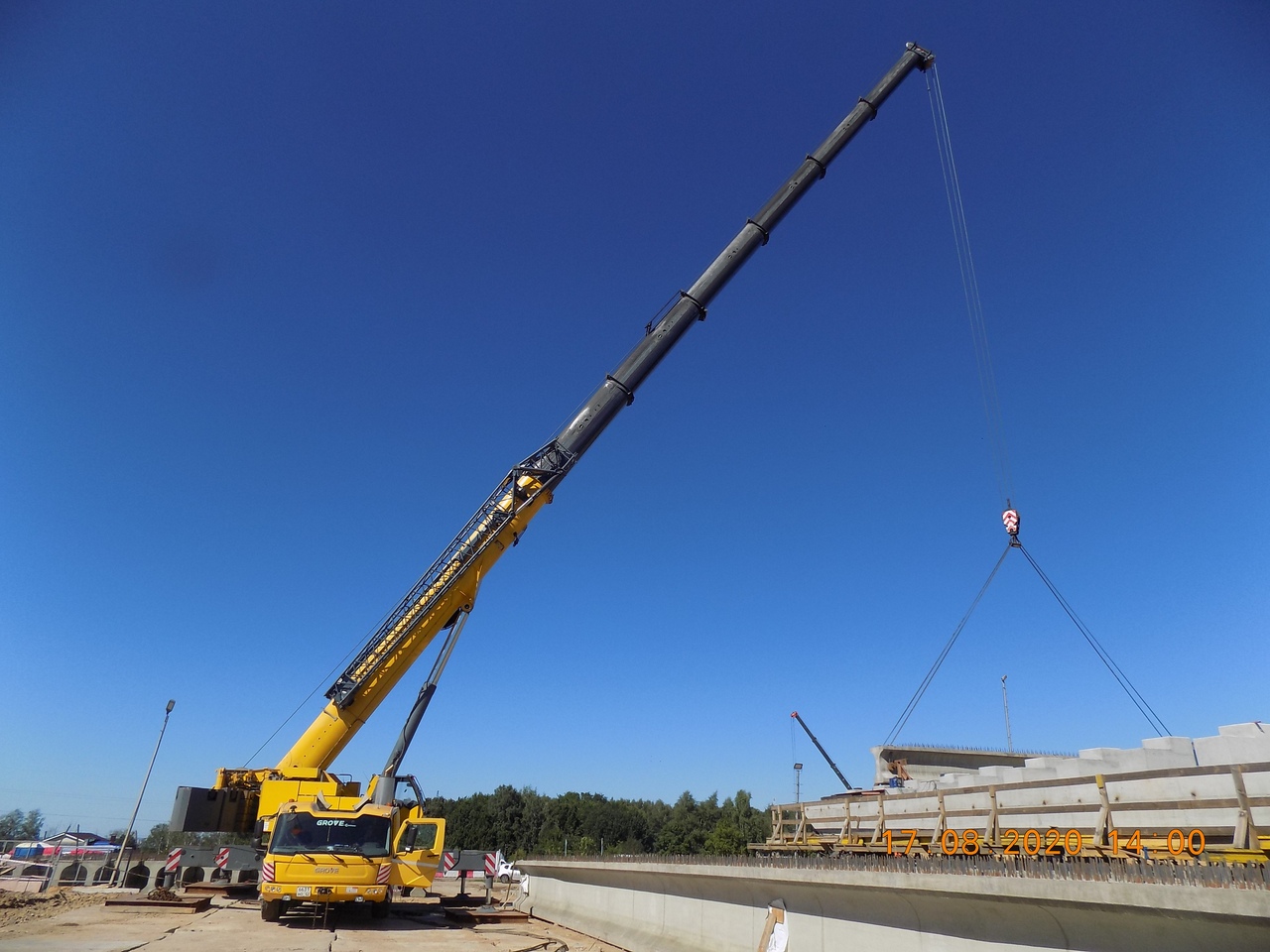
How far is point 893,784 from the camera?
18.4 metres

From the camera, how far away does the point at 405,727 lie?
19531 mm

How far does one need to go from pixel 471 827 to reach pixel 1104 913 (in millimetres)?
108226

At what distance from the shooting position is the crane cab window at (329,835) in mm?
15250

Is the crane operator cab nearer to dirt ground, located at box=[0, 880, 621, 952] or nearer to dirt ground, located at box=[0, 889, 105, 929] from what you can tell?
dirt ground, located at box=[0, 880, 621, 952]

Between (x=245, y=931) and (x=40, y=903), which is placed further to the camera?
(x=40, y=903)

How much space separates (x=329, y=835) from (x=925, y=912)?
12.2 meters

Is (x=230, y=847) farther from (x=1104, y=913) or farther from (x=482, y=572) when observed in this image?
(x=1104, y=913)

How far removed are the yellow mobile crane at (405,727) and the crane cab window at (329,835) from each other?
20 millimetres

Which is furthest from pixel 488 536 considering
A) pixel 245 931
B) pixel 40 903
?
pixel 40 903
